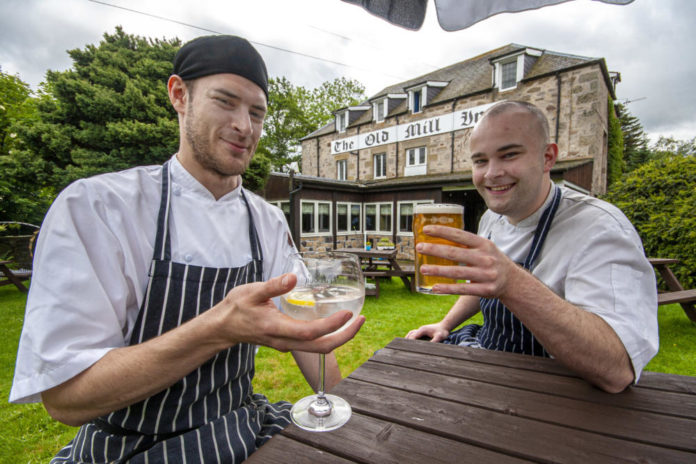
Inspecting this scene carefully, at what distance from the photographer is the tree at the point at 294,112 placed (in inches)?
1096

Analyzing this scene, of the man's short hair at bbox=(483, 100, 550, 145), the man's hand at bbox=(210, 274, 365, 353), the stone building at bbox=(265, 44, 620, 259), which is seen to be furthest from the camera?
the stone building at bbox=(265, 44, 620, 259)

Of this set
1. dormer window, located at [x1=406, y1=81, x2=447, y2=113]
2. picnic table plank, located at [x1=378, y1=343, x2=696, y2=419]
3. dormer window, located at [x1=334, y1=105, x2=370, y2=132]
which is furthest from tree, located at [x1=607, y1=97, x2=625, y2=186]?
picnic table plank, located at [x1=378, y1=343, x2=696, y2=419]

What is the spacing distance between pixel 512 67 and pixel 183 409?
653 inches

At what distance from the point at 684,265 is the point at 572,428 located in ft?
25.3

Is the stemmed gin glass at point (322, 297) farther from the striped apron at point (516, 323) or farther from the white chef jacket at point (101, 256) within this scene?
the striped apron at point (516, 323)

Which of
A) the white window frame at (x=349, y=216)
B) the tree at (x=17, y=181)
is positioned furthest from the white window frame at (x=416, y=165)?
the tree at (x=17, y=181)

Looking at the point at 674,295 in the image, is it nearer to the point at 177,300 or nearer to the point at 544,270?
the point at 544,270

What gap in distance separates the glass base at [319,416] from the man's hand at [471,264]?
0.50m

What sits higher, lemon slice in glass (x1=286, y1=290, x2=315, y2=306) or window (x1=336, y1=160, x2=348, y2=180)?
window (x1=336, y1=160, x2=348, y2=180)

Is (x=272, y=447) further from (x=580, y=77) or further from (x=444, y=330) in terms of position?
(x=580, y=77)

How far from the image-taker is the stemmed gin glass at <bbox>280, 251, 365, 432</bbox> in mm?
903

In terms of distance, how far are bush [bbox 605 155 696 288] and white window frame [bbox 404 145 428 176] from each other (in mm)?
8943

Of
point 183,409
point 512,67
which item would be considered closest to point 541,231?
point 183,409

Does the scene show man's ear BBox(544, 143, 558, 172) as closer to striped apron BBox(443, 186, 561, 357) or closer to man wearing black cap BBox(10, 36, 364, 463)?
striped apron BBox(443, 186, 561, 357)
